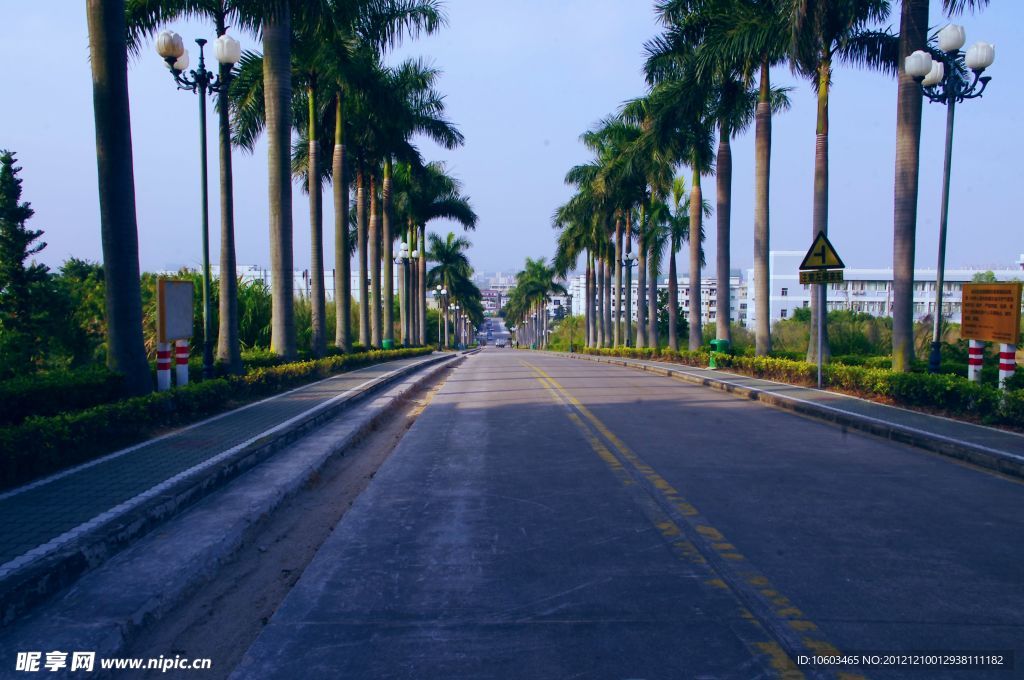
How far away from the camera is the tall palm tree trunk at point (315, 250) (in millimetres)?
24578

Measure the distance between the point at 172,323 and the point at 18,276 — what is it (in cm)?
1599

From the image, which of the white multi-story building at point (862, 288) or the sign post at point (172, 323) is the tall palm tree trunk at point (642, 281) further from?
the white multi-story building at point (862, 288)

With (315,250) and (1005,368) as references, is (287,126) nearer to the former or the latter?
(315,250)

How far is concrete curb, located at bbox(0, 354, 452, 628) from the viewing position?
4.60m

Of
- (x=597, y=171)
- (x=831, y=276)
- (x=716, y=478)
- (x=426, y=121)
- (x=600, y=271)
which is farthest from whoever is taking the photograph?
(x=600, y=271)

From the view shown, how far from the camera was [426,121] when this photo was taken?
35281 millimetres

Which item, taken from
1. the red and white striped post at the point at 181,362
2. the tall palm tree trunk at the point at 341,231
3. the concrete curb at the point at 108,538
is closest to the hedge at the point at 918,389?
the concrete curb at the point at 108,538

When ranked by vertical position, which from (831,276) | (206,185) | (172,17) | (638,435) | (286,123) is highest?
(172,17)

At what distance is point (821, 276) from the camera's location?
57.7 feet

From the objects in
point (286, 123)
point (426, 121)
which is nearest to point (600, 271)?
point (426, 121)

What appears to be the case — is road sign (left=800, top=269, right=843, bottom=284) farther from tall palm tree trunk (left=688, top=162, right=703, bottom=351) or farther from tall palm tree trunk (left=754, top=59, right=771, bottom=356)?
tall palm tree trunk (left=688, top=162, right=703, bottom=351)

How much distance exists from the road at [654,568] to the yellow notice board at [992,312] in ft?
14.6

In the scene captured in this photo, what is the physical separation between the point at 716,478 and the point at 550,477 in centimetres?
179

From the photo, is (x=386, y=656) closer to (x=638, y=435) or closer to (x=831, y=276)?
(x=638, y=435)
